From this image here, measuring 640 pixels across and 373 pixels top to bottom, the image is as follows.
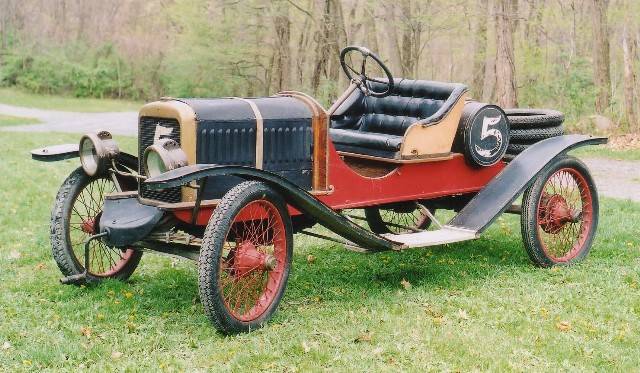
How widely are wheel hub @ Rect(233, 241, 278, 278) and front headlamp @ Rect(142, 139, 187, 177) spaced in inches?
25.4

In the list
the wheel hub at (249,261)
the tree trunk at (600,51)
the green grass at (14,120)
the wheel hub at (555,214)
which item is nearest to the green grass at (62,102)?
the green grass at (14,120)

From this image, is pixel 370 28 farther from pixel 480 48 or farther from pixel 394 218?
pixel 394 218

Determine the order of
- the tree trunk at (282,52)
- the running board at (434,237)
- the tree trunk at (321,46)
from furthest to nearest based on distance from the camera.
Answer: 1. the tree trunk at (282,52)
2. the tree trunk at (321,46)
3. the running board at (434,237)

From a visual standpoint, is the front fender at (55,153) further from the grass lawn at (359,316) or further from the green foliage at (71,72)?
the green foliage at (71,72)

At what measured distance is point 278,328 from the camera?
4477 mm

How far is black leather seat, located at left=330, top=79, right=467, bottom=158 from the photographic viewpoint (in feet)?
19.1

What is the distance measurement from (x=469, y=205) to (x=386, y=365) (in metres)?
2.34

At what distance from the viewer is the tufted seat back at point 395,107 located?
622cm

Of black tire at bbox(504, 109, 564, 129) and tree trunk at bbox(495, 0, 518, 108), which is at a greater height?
tree trunk at bbox(495, 0, 518, 108)

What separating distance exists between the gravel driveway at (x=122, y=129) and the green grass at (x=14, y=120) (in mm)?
355

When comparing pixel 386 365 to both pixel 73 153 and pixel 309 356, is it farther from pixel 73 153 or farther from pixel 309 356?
pixel 73 153

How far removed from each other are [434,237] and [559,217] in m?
1.37

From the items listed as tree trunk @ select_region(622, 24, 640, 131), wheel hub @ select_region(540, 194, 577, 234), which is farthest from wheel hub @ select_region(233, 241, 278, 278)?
tree trunk @ select_region(622, 24, 640, 131)

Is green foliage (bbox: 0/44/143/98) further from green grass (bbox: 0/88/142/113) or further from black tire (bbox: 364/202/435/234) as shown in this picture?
black tire (bbox: 364/202/435/234)
